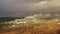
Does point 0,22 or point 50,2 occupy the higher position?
point 50,2

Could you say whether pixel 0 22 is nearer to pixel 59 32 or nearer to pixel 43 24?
pixel 43 24

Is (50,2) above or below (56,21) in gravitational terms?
above

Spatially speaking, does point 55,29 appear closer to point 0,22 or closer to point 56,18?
point 56,18

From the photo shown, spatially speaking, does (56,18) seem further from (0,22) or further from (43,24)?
(0,22)

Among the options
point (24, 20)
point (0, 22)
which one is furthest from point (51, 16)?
point (0, 22)

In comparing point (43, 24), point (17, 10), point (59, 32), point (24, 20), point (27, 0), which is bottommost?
point (59, 32)

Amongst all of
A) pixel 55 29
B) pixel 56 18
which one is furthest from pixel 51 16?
pixel 55 29

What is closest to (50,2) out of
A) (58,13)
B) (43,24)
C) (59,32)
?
(58,13)
